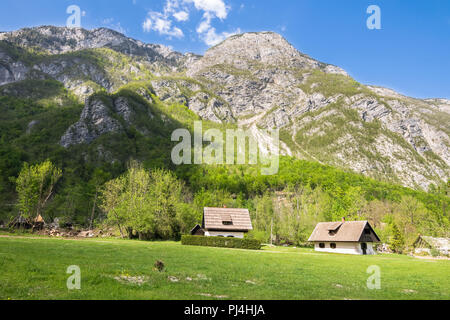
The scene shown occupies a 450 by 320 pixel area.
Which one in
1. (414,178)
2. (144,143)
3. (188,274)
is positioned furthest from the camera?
(414,178)

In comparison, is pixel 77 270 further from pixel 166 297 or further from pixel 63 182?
pixel 63 182

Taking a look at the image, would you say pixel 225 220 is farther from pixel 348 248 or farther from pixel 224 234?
pixel 348 248

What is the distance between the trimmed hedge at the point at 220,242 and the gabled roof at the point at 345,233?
54.7 ft

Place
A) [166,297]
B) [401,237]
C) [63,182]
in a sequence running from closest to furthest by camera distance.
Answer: [166,297], [401,237], [63,182]

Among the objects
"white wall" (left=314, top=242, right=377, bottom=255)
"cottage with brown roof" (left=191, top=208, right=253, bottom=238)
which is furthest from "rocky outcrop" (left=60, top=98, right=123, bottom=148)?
"white wall" (left=314, top=242, right=377, bottom=255)

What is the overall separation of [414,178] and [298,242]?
177 metres

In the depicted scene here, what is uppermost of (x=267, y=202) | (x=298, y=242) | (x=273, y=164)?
(x=273, y=164)

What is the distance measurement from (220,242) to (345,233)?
23.9 m

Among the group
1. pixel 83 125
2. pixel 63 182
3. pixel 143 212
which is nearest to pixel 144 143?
pixel 83 125

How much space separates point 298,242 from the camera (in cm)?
6106

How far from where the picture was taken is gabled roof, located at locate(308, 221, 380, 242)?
152 ft

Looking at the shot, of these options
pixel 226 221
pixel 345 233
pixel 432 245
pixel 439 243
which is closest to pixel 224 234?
pixel 226 221

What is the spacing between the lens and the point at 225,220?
159ft

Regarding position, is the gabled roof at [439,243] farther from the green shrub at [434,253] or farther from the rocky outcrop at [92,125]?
the rocky outcrop at [92,125]
